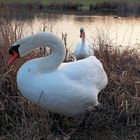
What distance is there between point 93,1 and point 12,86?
89.2 feet

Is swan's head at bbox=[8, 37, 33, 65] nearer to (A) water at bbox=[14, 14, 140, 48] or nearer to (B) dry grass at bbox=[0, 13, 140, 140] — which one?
(B) dry grass at bbox=[0, 13, 140, 140]

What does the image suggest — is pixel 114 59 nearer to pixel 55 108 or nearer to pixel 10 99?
pixel 10 99

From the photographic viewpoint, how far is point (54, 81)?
3844 mm

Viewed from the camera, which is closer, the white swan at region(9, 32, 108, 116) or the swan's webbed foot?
the white swan at region(9, 32, 108, 116)

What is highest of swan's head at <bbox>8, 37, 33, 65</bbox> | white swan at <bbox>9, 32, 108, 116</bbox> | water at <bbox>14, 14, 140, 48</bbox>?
swan's head at <bbox>8, 37, 33, 65</bbox>

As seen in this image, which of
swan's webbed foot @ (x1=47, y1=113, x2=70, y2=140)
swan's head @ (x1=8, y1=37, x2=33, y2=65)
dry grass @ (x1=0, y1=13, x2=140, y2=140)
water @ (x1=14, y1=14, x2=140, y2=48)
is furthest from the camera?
water @ (x1=14, y1=14, x2=140, y2=48)

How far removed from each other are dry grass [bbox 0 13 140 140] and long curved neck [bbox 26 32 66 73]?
27.6 inches

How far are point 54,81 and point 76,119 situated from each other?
1.02 meters

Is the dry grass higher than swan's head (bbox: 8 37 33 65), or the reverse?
swan's head (bbox: 8 37 33 65)

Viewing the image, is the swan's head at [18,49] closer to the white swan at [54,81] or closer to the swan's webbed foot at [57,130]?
the white swan at [54,81]

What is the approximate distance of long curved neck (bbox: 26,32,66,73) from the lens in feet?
13.2

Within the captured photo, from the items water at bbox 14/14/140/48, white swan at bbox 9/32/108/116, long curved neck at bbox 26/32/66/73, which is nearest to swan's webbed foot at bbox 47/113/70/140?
white swan at bbox 9/32/108/116

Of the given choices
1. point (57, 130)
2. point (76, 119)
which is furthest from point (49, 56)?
point (76, 119)

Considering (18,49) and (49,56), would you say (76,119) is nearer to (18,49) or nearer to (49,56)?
(49,56)
